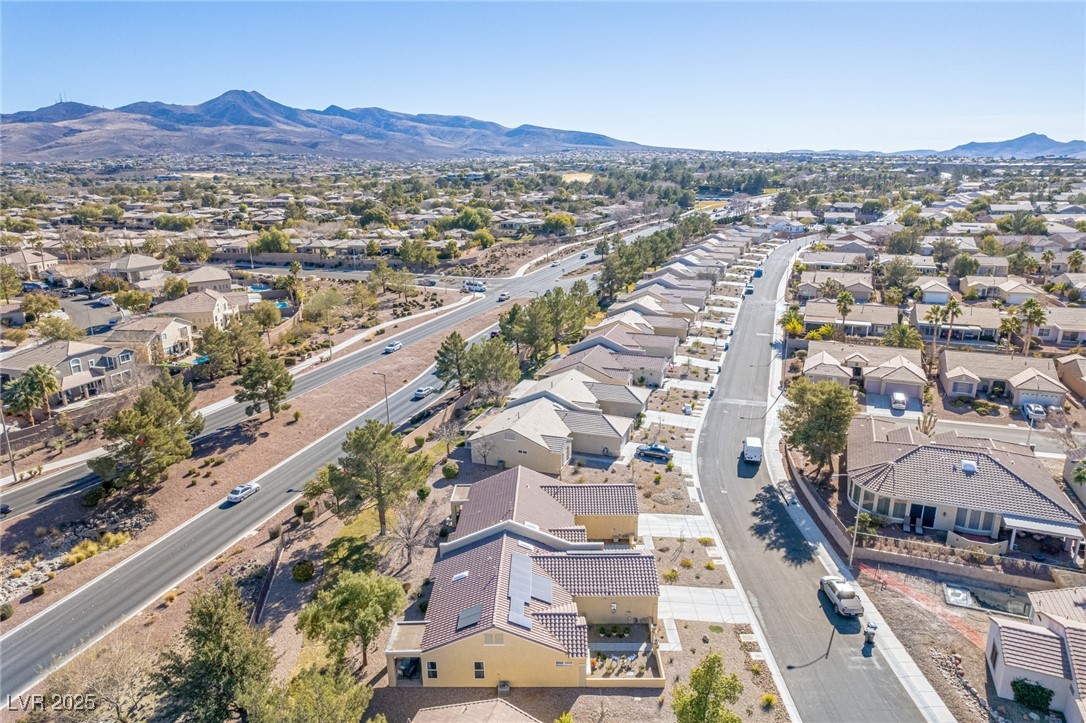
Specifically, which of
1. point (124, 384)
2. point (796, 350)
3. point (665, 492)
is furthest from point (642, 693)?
point (124, 384)

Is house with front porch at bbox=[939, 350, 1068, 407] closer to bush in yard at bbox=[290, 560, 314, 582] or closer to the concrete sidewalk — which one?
the concrete sidewalk

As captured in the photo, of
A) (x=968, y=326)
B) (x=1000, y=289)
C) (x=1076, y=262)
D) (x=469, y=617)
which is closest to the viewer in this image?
(x=469, y=617)

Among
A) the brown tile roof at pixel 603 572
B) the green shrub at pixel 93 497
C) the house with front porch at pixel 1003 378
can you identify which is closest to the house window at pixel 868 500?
the brown tile roof at pixel 603 572

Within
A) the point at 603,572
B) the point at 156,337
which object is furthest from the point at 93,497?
the point at 603,572

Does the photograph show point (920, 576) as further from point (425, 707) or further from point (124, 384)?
point (124, 384)

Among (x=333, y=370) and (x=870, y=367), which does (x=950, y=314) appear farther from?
(x=333, y=370)
